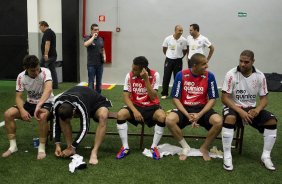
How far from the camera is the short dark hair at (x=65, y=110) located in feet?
10.3

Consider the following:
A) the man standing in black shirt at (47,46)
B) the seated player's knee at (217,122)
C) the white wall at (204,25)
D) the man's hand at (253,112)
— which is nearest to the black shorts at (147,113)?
the seated player's knee at (217,122)

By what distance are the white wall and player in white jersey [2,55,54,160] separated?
498 centimetres

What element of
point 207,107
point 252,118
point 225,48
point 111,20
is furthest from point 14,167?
point 225,48

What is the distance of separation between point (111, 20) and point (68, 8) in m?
1.10

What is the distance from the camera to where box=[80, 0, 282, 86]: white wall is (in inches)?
317

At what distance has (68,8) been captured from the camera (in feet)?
26.9

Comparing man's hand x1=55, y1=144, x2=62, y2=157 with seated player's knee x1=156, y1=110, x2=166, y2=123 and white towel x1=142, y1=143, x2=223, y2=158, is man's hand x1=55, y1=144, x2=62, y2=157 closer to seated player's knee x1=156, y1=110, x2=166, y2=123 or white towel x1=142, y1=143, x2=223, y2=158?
white towel x1=142, y1=143, x2=223, y2=158

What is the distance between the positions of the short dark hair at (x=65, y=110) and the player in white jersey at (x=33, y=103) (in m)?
0.35

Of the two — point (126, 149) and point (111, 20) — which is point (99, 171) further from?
point (111, 20)

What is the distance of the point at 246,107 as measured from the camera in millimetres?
3434

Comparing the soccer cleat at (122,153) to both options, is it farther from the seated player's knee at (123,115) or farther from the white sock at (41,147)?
the white sock at (41,147)

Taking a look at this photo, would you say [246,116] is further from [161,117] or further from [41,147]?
[41,147]

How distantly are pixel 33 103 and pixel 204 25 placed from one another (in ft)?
18.4

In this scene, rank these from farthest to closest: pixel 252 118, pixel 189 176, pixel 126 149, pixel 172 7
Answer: pixel 172 7, pixel 126 149, pixel 252 118, pixel 189 176
